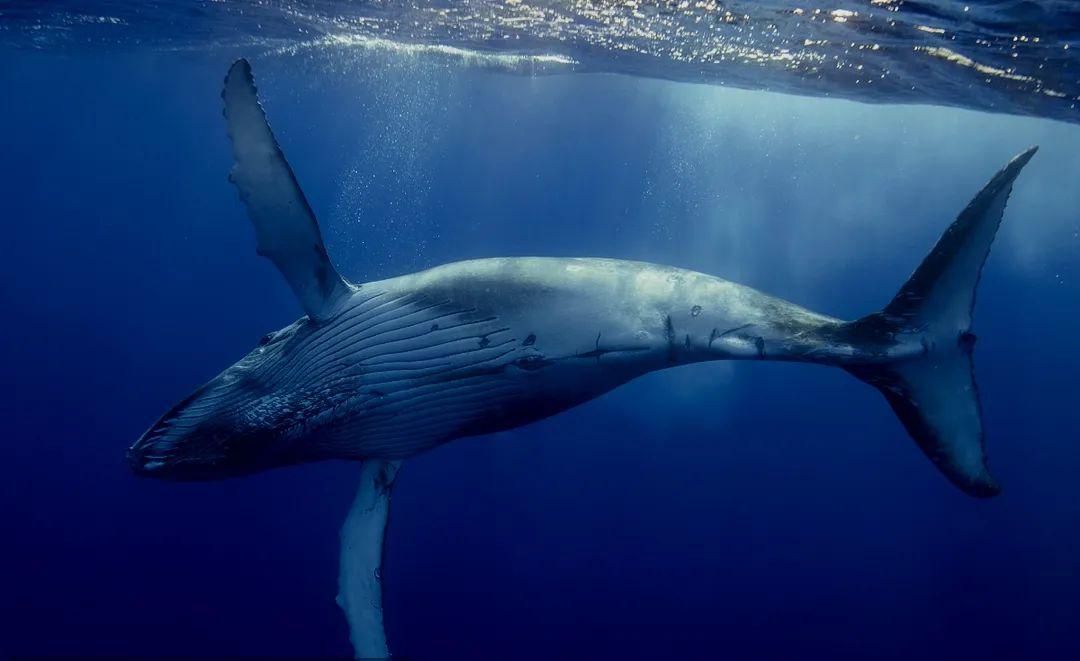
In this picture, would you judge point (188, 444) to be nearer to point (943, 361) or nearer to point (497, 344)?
point (497, 344)

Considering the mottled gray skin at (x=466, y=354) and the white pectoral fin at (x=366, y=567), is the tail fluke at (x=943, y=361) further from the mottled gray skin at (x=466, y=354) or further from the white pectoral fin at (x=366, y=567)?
the white pectoral fin at (x=366, y=567)

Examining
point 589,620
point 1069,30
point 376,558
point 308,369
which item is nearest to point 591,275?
point 308,369

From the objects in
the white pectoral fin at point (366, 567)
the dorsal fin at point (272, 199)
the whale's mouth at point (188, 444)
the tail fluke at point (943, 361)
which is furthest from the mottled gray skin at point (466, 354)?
the white pectoral fin at point (366, 567)

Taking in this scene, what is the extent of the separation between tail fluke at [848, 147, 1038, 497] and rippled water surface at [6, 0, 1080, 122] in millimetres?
7756

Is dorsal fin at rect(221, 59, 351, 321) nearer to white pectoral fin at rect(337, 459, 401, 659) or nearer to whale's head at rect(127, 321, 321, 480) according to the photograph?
whale's head at rect(127, 321, 321, 480)

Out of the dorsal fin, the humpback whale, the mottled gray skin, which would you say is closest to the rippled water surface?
the humpback whale

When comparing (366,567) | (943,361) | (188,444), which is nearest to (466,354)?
(366,567)

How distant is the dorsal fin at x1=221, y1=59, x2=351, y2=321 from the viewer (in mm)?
4559

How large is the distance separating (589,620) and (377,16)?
20521 mm

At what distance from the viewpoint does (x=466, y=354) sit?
15.8ft

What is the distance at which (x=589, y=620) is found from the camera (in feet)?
75.7

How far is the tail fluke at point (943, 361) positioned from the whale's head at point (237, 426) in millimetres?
4247

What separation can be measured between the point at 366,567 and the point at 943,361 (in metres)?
4.77

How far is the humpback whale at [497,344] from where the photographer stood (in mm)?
4582
